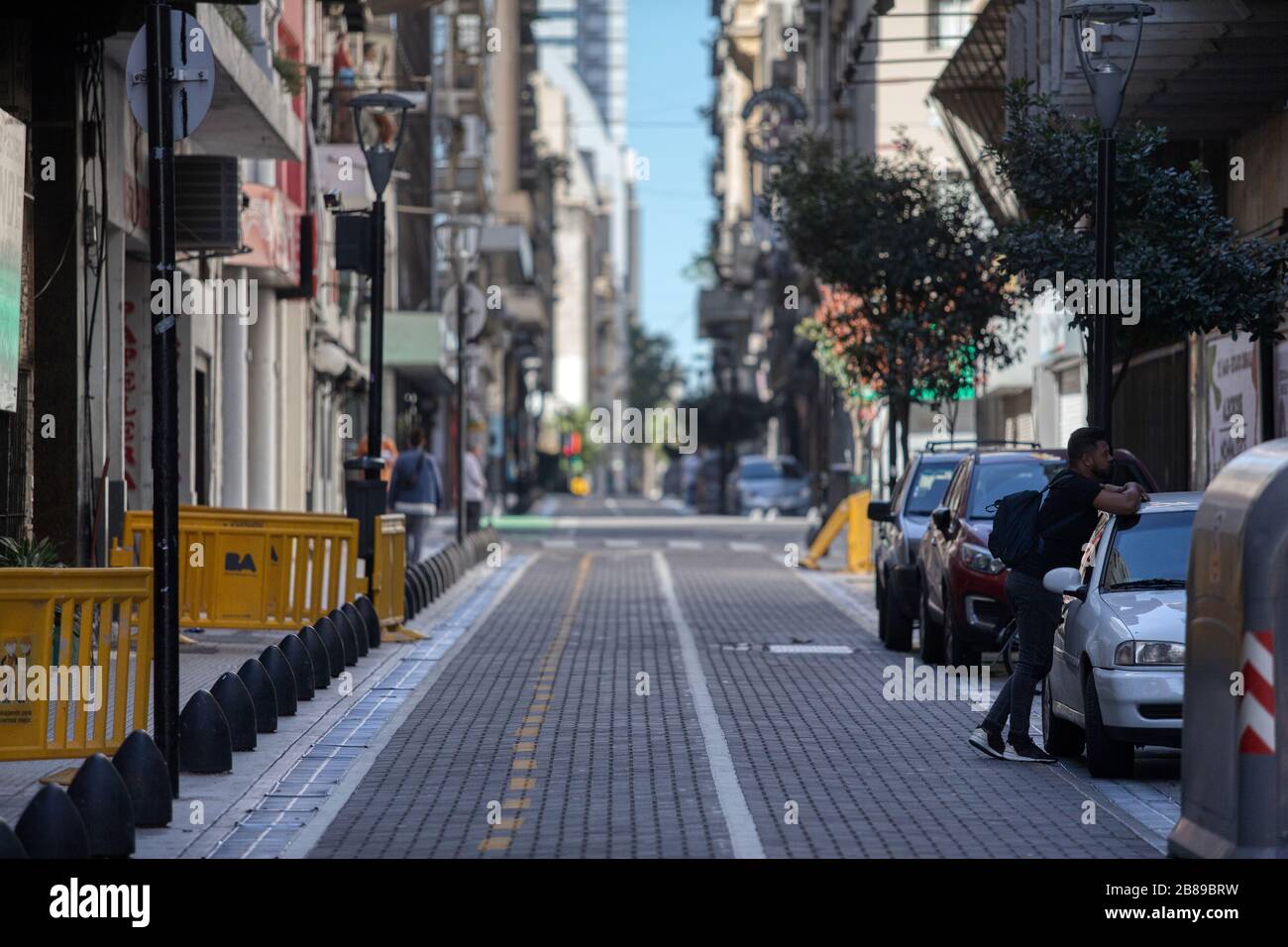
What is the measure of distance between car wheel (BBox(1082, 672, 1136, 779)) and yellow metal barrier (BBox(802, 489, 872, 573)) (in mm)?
22117

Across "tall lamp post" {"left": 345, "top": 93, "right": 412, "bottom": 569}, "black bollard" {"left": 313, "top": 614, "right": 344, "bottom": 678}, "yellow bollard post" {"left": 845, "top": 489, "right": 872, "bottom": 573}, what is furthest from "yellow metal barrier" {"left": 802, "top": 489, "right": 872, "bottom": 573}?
"black bollard" {"left": 313, "top": 614, "right": 344, "bottom": 678}

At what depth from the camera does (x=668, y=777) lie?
40.5 ft

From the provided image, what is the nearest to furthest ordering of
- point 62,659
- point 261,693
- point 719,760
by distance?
1. point 62,659
2. point 719,760
3. point 261,693

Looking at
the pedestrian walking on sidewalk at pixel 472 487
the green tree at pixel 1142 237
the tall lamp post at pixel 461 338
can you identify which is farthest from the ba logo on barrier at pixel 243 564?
the pedestrian walking on sidewalk at pixel 472 487

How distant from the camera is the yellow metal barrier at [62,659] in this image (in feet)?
38.9

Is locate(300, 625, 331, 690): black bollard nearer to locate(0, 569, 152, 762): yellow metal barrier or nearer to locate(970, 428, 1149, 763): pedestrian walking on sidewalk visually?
locate(0, 569, 152, 762): yellow metal barrier

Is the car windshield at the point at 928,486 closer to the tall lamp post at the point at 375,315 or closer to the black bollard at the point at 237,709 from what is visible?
the tall lamp post at the point at 375,315

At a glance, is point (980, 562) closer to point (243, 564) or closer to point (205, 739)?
point (243, 564)

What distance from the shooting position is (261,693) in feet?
47.0

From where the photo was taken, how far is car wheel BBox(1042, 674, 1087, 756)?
13672mm

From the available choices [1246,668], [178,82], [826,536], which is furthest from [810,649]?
[826,536]

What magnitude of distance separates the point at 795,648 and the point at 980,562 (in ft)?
10.6
